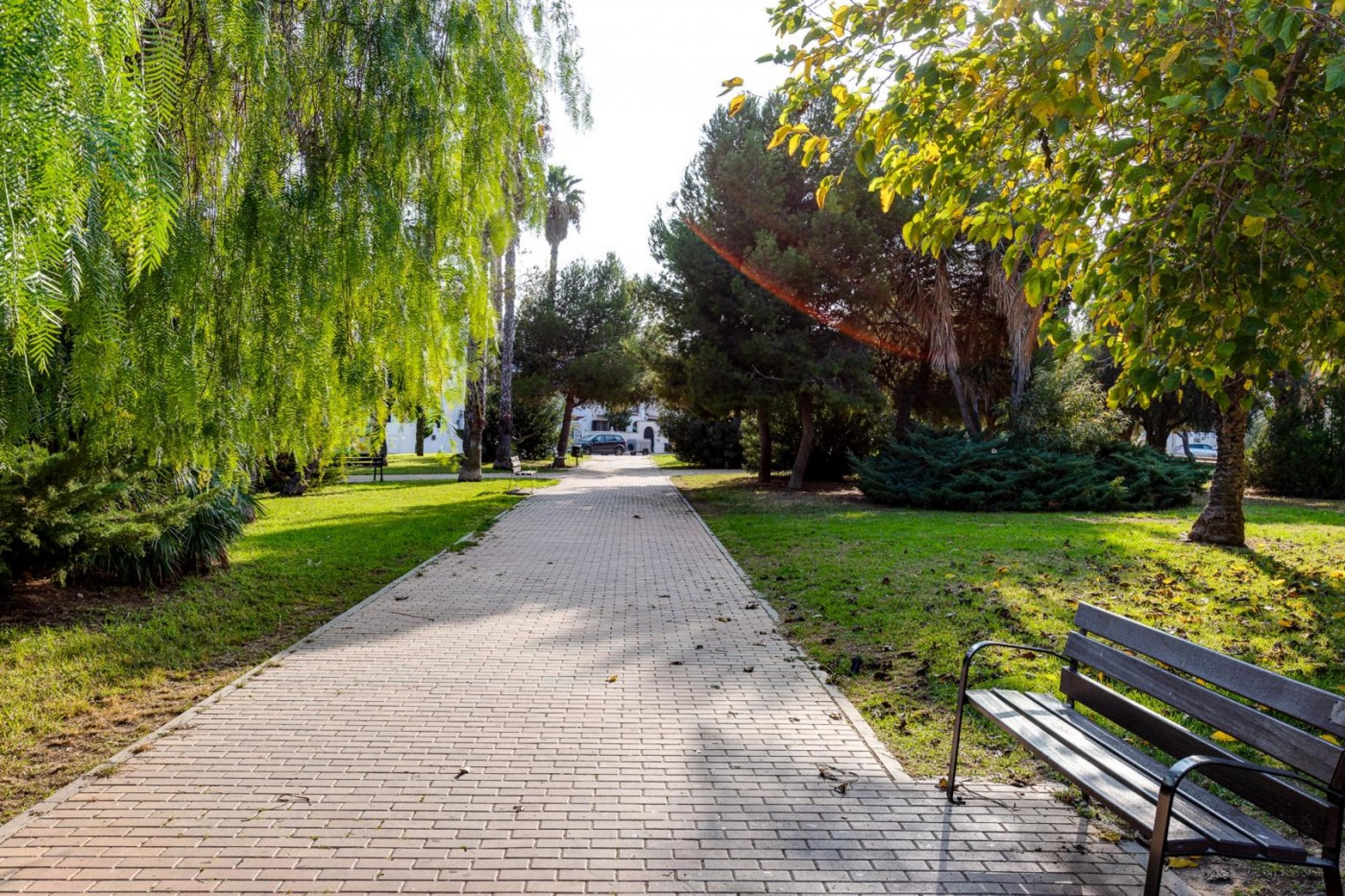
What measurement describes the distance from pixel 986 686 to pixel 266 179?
5.64 m

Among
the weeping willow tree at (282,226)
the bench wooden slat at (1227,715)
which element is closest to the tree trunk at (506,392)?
the weeping willow tree at (282,226)

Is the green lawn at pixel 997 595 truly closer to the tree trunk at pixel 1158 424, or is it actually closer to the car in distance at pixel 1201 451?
the tree trunk at pixel 1158 424

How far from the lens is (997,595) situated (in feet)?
29.2

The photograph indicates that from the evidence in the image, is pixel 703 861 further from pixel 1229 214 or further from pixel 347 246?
pixel 1229 214

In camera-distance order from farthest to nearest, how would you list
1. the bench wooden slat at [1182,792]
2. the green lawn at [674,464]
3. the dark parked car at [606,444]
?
the dark parked car at [606,444]
the green lawn at [674,464]
the bench wooden slat at [1182,792]

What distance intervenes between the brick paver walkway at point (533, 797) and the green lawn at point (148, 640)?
438mm

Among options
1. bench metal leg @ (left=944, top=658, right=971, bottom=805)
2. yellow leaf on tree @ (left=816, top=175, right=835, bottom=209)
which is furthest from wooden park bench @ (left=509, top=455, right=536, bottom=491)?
bench metal leg @ (left=944, top=658, right=971, bottom=805)

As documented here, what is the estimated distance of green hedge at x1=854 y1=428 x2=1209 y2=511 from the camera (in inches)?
761

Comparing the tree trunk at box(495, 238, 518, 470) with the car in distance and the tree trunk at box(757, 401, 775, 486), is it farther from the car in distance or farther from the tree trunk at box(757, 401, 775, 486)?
the car in distance

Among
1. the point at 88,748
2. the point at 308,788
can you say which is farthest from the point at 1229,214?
the point at 88,748

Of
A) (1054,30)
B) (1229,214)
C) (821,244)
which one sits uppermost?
(821,244)

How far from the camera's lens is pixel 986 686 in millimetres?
5742

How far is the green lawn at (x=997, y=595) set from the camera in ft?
19.0

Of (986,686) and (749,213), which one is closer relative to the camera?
(986,686)
